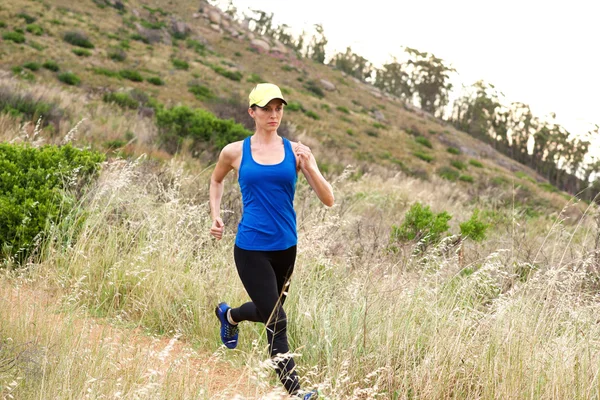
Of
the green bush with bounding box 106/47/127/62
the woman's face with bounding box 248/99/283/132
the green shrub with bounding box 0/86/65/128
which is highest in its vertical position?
the woman's face with bounding box 248/99/283/132

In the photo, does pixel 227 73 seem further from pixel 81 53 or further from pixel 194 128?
pixel 194 128

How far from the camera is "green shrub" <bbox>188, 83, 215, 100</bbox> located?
21.9 metres

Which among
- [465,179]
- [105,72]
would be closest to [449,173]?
[465,179]

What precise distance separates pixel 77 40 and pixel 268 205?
25.2 meters

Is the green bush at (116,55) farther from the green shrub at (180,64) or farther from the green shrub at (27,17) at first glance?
the green shrub at (27,17)

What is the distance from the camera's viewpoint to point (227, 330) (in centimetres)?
354

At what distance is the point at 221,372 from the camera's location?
364 cm

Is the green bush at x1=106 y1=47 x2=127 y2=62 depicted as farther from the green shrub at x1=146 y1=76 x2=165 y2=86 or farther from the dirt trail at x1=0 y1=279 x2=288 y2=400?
the dirt trail at x1=0 y1=279 x2=288 y2=400

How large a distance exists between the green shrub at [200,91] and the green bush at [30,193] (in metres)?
16.3

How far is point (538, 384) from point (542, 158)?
59780 mm

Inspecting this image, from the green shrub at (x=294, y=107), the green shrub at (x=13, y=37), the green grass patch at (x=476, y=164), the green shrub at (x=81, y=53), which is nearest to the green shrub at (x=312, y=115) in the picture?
the green shrub at (x=294, y=107)

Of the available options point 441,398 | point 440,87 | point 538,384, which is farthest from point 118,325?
point 440,87

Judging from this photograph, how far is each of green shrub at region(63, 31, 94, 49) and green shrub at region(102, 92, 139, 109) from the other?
1048 cm

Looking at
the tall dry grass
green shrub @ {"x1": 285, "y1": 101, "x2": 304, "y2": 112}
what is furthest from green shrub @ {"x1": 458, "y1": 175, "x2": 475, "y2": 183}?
the tall dry grass
